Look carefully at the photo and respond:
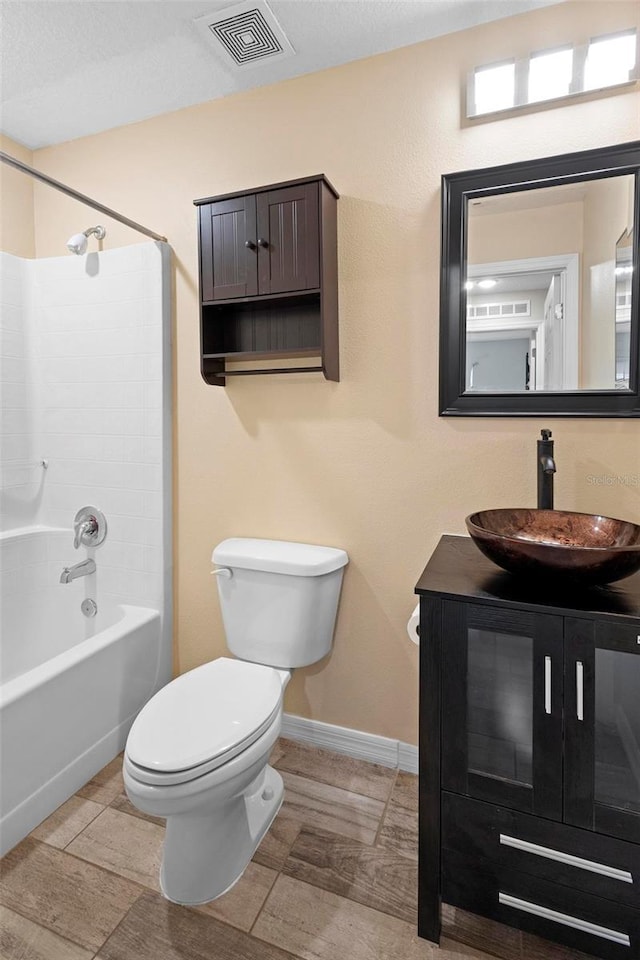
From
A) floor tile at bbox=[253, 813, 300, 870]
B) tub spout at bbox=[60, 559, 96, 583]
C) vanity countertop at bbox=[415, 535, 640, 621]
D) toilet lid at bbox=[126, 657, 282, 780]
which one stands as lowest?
floor tile at bbox=[253, 813, 300, 870]

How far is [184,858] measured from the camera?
1372mm

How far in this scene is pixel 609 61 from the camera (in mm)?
1455

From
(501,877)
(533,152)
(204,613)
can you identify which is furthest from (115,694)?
(533,152)

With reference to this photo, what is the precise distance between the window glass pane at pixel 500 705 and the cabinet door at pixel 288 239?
1229mm

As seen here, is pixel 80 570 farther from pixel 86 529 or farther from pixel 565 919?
pixel 565 919

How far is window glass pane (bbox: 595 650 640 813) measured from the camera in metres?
1.08

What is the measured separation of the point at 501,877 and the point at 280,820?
0.72 m

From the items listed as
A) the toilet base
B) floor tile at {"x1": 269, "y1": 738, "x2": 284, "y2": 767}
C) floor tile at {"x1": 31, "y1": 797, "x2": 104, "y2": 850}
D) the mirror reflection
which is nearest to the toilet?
the toilet base

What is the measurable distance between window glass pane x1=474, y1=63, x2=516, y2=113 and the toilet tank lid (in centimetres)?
153

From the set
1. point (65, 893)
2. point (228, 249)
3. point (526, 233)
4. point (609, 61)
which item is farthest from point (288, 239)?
point (65, 893)

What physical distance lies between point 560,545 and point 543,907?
84cm

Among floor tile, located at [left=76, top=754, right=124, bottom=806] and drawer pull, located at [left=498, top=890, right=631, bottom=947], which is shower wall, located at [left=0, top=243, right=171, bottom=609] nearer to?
floor tile, located at [left=76, top=754, right=124, bottom=806]

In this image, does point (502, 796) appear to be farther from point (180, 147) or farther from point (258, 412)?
point (180, 147)

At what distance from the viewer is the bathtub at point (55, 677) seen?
4.97ft
